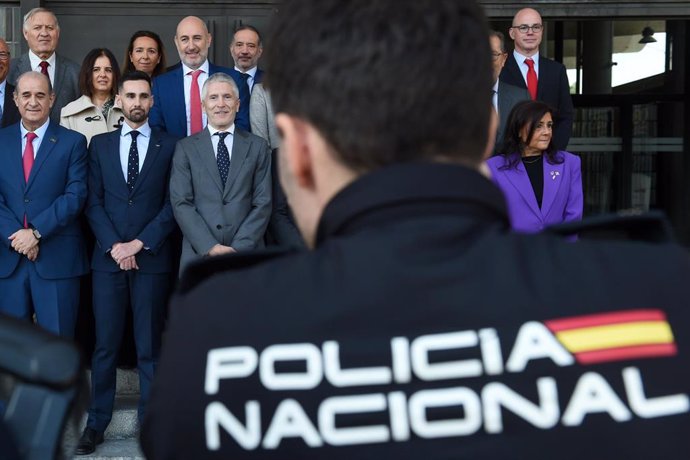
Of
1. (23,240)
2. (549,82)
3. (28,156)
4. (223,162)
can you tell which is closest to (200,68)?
(223,162)

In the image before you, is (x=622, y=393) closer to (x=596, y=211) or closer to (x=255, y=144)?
(x=255, y=144)

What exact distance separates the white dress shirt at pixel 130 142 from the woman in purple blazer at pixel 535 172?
2025 mm

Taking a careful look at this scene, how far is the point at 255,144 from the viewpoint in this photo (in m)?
6.33

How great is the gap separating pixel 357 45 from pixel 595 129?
1012 centimetres

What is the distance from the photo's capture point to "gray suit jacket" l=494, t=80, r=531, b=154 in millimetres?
6750

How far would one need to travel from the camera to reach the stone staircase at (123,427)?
19.9 feet

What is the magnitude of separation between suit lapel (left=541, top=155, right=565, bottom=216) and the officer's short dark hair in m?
5.21

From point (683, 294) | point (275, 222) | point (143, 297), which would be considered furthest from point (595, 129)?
point (683, 294)

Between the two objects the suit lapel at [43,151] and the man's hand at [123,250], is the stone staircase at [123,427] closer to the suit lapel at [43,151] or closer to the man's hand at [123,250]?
the man's hand at [123,250]

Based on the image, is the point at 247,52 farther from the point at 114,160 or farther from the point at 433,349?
the point at 433,349

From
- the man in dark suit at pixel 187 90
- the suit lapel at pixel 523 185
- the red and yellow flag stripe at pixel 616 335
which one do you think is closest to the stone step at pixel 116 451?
the man in dark suit at pixel 187 90

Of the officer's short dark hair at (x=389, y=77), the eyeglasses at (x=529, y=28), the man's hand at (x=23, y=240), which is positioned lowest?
the man's hand at (x=23, y=240)

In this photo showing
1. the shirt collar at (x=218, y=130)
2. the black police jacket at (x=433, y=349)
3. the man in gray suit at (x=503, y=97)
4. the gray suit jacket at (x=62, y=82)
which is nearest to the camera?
the black police jacket at (x=433, y=349)

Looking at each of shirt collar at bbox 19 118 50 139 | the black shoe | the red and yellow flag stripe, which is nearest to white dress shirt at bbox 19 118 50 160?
shirt collar at bbox 19 118 50 139
